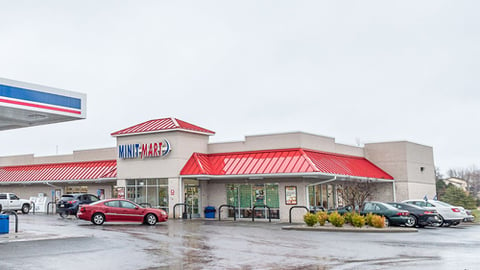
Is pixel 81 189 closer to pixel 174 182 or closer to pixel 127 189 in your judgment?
pixel 127 189

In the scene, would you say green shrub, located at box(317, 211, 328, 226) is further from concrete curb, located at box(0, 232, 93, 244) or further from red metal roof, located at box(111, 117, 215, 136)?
red metal roof, located at box(111, 117, 215, 136)

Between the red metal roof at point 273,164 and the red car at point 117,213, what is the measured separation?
689 cm

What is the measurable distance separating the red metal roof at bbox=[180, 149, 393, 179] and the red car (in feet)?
22.6

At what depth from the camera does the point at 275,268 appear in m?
12.8

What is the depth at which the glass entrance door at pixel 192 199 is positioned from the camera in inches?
1378

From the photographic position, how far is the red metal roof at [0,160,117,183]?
40.3 metres

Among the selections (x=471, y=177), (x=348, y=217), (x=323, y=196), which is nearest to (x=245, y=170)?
(x=323, y=196)

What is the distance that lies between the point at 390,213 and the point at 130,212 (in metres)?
13.2

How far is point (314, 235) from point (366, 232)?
302cm

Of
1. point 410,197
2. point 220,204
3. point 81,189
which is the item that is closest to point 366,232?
point 220,204

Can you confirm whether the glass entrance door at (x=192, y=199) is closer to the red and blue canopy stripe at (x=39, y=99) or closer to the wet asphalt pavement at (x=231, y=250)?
the wet asphalt pavement at (x=231, y=250)

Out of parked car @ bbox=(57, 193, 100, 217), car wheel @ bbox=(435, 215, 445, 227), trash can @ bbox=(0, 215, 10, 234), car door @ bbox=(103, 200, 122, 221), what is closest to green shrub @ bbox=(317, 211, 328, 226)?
car wheel @ bbox=(435, 215, 445, 227)

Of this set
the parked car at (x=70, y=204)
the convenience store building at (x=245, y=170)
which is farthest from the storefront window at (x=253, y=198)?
the parked car at (x=70, y=204)

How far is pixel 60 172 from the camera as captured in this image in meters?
43.6
